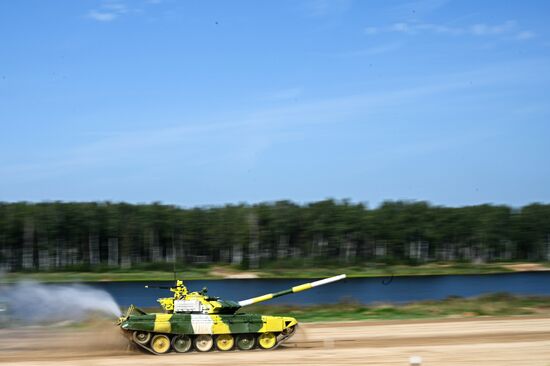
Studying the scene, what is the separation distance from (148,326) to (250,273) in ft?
258

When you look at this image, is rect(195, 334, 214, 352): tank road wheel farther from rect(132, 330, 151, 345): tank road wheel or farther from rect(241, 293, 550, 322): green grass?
rect(241, 293, 550, 322): green grass

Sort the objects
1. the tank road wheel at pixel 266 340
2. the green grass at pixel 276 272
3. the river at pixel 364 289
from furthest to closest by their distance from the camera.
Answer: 1. the green grass at pixel 276 272
2. the river at pixel 364 289
3. the tank road wheel at pixel 266 340

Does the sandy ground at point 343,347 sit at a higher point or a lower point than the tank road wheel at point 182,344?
lower

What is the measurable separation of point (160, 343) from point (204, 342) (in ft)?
5.44

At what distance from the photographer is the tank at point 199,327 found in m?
26.3

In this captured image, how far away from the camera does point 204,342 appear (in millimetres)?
27094

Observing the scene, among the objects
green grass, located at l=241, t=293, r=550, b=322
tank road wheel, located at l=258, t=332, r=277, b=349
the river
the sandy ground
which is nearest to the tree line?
the river

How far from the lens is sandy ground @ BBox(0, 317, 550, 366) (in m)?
24.4

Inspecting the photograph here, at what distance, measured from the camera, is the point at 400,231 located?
120 metres

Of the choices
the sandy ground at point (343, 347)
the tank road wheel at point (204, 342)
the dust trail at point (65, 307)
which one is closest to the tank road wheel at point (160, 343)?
the sandy ground at point (343, 347)

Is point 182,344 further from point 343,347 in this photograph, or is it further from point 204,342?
point 343,347

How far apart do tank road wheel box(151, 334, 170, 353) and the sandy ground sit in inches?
21.6

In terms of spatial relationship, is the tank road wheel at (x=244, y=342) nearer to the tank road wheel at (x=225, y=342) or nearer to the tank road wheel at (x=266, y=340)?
the tank road wheel at (x=225, y=342)

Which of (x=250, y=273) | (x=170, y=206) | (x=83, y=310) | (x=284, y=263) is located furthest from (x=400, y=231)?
(x=83, y=310)
